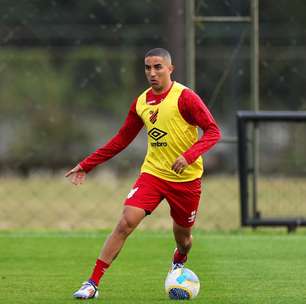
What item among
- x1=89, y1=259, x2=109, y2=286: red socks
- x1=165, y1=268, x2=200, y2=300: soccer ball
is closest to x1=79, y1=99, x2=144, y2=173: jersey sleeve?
x1=89, y1=259, x2=109, y2=286: red socks

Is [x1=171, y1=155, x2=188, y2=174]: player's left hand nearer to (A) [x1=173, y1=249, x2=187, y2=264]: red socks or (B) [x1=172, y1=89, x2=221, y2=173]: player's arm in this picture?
(B) [x1=172, y1=89, x2=221, y2=173]: player's arm

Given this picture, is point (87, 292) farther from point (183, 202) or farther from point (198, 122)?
point (198, 122)

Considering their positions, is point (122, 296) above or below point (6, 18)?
below

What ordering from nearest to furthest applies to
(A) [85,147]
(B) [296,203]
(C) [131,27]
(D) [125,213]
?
(D) [125,213], (B) [296,203], (C) [131,27], (A) [85,147]

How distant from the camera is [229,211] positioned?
15.8m

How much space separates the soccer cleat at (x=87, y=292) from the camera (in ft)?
29.4

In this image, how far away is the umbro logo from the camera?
9.33 meters

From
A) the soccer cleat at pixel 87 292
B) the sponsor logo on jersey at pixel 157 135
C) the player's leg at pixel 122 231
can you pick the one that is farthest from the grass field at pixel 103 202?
the soccer cleat at pixel 87 292

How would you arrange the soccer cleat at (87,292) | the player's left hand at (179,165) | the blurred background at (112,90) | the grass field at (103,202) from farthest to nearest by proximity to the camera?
1. the blurred background at (112,90)
2. the grass field at (103,202)
3. the soccer cleat at (87,292)
4. the player's left hand at (179,165)

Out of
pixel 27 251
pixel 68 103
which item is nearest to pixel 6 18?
pixel 68 103

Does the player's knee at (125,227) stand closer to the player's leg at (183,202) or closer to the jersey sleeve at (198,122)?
the player's leg at (183,202)

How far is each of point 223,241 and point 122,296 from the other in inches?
157

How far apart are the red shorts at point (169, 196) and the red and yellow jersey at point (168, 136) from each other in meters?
0.05

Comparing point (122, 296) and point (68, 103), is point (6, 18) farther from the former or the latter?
point (122, 296)
